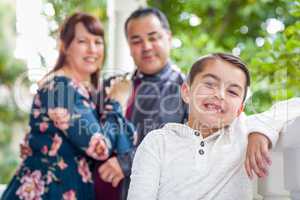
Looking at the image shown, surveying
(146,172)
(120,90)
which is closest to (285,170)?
(146,172)

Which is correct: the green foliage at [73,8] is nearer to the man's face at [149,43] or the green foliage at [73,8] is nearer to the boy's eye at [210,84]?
the man's face at [149,43]

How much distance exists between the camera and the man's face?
185 cm

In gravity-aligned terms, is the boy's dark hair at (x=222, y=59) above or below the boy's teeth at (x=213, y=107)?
above

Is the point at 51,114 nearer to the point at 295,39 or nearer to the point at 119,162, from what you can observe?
the point at 119,162

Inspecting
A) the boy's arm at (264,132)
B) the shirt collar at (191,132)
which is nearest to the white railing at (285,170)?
the boy's arm at (264,132)

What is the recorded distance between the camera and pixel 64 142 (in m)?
1.62

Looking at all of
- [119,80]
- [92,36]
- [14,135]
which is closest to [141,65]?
[119,80]

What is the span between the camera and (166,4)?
2590mm

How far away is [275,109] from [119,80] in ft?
2.60

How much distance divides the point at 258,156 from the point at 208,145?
15 centimetres

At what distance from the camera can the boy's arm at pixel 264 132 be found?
1075 mm

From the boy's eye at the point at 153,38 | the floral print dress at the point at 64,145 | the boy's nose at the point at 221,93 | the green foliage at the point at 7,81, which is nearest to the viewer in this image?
the boy's nose at the point at 221,93

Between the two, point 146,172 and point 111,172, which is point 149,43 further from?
point 146,172

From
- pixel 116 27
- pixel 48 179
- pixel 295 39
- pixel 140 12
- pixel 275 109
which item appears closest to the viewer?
pixel 275 109
